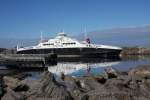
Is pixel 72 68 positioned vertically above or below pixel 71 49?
below

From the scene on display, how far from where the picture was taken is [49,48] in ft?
381

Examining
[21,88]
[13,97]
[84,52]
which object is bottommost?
[21,88]

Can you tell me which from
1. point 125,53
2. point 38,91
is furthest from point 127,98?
point 125,53

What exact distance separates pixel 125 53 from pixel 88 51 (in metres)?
29.9

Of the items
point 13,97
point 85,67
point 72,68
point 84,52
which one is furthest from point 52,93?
point 84,52

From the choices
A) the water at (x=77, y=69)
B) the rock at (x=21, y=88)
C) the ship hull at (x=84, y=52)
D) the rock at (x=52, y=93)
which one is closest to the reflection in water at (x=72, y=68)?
the water at (x=77, y=69)

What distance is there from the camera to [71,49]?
375ft

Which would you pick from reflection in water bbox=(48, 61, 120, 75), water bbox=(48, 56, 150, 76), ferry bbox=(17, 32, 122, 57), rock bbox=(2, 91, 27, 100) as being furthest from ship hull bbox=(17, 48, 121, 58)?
rock bbox=(2, 91, 27, 100)

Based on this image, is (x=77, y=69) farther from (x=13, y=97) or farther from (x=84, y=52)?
(x=84, y=52)

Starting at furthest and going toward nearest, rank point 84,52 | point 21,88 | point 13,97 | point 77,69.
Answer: point 84,52 → point 77,69 → point 21,88 → point 13,97

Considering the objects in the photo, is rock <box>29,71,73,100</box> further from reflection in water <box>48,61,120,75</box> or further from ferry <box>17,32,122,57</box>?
ferry <box>17,32,122,57</box>

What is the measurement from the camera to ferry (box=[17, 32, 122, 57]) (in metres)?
112

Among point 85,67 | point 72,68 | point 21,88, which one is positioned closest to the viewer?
point 21,88

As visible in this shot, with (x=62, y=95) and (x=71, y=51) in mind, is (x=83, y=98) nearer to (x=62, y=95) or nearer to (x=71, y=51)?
(x=62, y=95)
